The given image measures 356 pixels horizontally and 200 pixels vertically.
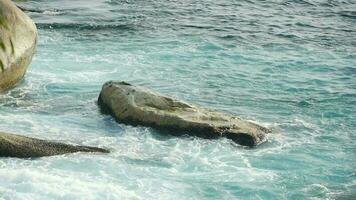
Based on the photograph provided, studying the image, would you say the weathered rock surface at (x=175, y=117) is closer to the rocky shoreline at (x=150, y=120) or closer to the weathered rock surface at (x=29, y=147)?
the rocky shoreline at (x=150, y=120)

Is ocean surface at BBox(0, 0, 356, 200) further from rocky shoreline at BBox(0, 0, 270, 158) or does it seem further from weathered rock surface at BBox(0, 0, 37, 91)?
weathered rock surface at BBox(0, 0, 37, 91)

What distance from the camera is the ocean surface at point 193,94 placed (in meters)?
14.5

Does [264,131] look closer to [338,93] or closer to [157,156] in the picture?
[157,156]

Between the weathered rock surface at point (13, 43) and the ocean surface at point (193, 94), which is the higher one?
the weathered rock surface at point (13, 43)

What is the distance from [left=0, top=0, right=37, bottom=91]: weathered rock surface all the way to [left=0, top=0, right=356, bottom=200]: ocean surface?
0.58m

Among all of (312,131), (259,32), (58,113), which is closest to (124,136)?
(58,113)

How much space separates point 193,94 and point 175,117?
185 inches

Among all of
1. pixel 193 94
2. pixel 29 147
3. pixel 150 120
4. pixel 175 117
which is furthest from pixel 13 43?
pixel 175 117

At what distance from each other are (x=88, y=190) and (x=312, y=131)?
25.9 feet

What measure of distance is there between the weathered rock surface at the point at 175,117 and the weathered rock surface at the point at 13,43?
158 inches

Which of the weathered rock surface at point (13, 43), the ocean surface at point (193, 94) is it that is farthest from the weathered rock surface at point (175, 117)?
the weathered rock surface at point (13, 43)

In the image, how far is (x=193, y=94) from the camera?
21.8 m

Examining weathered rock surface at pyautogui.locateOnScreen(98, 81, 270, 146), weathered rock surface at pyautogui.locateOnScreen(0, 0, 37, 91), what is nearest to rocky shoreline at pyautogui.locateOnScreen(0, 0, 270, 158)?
weathered rock surface at pyautogui.locateOnScreen(98, 81, 270, 146)

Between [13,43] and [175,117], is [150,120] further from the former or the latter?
[13,43]
